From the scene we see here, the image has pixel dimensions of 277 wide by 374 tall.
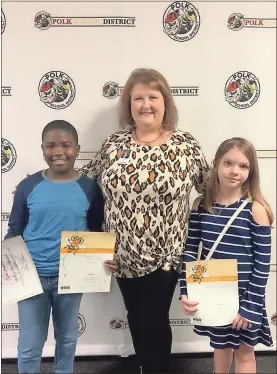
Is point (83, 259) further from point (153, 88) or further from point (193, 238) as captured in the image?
point (153, 88)

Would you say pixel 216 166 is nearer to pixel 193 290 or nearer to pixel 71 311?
pixel 193 290

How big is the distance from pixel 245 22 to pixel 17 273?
1.29m

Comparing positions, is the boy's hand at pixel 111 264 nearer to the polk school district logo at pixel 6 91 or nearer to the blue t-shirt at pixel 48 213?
the blue t-shirt at pixel 48 213

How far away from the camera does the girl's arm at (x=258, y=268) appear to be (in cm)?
124

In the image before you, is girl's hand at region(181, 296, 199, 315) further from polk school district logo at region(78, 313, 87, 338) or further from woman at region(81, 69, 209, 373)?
polk school district logo at region(78, 313, 87, 338)

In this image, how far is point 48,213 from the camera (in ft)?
4.34

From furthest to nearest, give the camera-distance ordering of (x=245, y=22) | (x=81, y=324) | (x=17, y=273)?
(x=81, y=324) → (x=245, y=22) → (x=17, y=273)

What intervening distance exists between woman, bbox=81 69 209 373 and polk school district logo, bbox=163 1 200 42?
34cm

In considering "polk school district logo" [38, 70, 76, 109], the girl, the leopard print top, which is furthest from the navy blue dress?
"polk school district logo" [38, 70, 76, 109]

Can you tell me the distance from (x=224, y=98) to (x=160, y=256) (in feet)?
2.38

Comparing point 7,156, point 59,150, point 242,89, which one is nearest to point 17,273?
point 59,150

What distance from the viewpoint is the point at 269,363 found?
1612 mm

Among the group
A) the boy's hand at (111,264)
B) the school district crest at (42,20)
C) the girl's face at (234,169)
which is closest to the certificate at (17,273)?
the boy's hand at (111,264)

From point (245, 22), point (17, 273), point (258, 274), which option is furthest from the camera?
point (245, 22)
